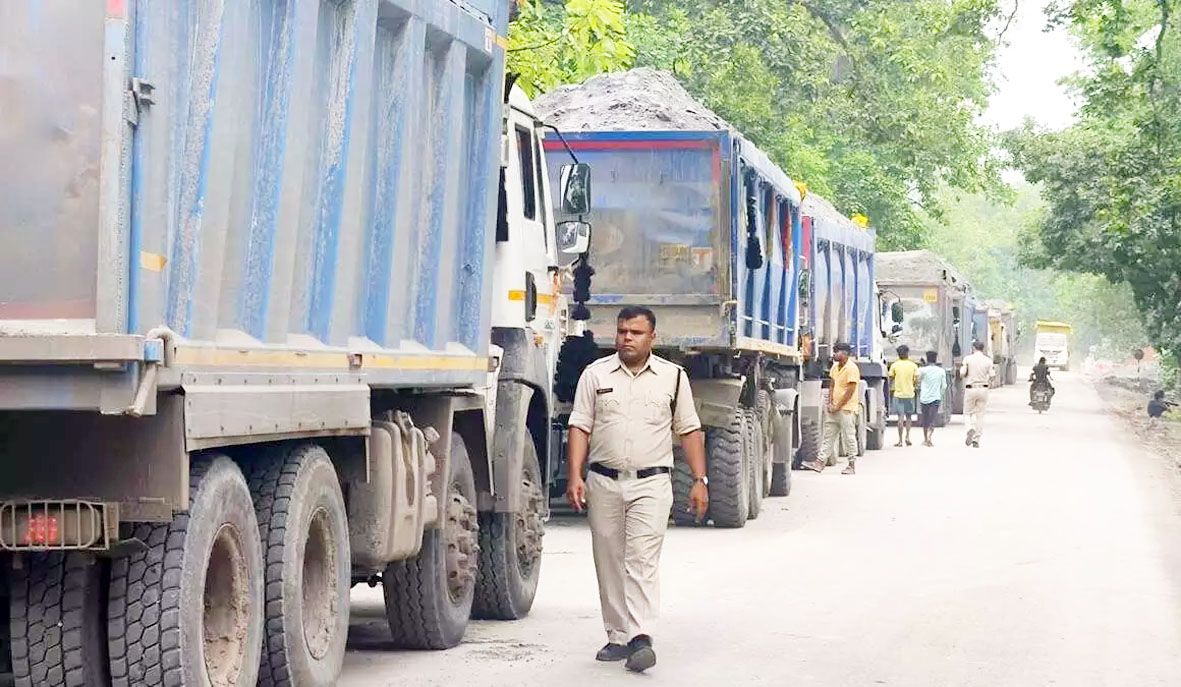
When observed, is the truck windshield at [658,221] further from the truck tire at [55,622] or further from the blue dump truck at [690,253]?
the truck tire at [55,622]

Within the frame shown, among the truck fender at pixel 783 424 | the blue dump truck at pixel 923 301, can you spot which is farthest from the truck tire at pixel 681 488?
the blue dump truck at pixel 923 301

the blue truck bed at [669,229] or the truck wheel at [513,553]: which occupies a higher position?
the blue truck bed at [669,229]

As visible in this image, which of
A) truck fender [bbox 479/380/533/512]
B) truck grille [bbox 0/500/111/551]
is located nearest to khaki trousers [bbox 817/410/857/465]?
truck fender [bbox 479/380/533/512]

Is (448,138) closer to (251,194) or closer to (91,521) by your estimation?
(251,194)

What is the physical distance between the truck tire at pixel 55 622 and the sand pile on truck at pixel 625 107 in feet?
34.4

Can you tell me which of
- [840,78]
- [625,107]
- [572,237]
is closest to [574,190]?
[572,237]

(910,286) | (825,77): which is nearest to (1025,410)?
(910,286)

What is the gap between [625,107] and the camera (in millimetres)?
16797

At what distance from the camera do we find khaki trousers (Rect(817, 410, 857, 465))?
25203 millimetres

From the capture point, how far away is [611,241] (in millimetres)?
16422

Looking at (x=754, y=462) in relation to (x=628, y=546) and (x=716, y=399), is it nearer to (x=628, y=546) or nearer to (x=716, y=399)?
(x=716, y=399)

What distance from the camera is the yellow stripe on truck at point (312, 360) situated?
6105mm

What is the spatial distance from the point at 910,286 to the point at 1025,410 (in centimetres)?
1308

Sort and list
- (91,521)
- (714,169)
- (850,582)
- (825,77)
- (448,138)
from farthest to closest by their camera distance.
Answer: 1. (825,77)
2. (714,169)
3. (850,582)
4. (448,138)
5. (91,521)
